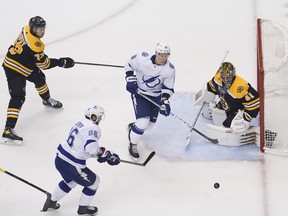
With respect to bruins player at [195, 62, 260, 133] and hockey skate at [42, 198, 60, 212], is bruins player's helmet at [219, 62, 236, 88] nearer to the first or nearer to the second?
bruins player at [195, 62, 260, 133]

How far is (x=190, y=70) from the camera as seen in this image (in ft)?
17.0

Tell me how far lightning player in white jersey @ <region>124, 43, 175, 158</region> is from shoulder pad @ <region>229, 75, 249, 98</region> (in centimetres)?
38

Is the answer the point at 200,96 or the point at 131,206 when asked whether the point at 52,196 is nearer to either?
the point at 131,206

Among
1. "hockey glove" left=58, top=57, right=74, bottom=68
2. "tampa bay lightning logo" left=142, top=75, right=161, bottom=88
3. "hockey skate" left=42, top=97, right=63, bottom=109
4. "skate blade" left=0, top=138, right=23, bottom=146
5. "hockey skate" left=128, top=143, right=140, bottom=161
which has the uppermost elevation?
"hockey glove" left=58, top=57, right=74, bottom=68

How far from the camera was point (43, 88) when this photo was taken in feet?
15.2

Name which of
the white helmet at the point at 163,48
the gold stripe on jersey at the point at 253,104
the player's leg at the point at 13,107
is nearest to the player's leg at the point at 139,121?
the white helmet at the point at 163,48

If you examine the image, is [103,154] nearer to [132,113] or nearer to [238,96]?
[238,96]

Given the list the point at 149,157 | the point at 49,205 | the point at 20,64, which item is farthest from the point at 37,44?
the point at 49,205

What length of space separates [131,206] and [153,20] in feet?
9.39

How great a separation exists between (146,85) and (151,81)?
1.8 inches

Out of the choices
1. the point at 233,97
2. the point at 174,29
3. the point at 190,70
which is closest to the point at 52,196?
the point at 233,97

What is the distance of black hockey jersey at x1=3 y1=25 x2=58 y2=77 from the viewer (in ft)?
14.0

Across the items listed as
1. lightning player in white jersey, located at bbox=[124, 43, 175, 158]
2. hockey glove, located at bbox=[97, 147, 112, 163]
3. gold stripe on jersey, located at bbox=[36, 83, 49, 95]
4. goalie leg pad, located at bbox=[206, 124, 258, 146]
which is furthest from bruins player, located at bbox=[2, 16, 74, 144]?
goalie leg pad, located at bbox=[206, 124, 258, 146]

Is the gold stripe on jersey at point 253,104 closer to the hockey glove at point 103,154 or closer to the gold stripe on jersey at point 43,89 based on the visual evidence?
the hockey glove at point 103,154
